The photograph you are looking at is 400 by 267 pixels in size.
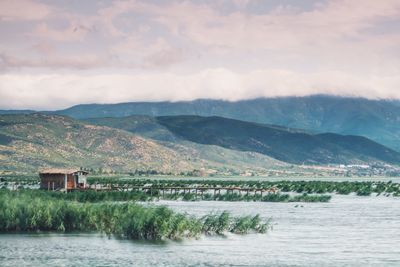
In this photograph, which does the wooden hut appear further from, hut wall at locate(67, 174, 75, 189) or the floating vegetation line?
the floating vegetation line

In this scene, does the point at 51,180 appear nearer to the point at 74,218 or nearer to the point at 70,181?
the point at 70,181

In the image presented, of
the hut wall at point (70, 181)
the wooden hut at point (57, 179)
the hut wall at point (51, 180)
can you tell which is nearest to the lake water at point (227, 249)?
the wooden hut at point (57, 179)

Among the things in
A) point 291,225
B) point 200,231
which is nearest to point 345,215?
point 291,225

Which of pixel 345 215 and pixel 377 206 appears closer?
pixel 345 215

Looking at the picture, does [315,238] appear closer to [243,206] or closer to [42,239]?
[42,239]

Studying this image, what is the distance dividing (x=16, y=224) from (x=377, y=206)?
6154cm

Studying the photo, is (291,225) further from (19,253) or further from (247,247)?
(19,253)

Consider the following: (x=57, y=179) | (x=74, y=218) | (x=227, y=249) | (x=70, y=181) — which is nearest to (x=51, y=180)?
(x=57, y=179)

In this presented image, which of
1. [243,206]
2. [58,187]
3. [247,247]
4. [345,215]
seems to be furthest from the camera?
[58,187]

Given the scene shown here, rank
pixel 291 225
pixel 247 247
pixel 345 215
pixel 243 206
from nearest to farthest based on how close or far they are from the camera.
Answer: pixel 247 247 → pixel 291 225 → pixel 345 215 → pixel 243 206

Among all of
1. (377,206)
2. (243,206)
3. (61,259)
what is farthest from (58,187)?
(61,259)

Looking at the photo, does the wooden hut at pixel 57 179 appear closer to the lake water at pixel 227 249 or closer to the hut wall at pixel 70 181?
the hut wall at pixel 70 181

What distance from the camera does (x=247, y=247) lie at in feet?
206

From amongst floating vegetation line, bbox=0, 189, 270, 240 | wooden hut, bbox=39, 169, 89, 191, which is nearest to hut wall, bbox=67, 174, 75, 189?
wooden hut, bbox=39, 169, 89, 191
